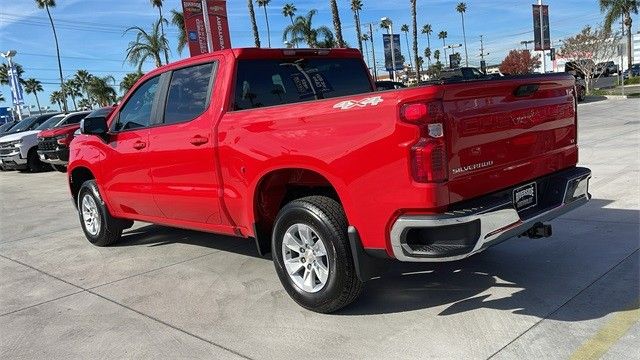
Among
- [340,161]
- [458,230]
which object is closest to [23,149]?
[340,161]

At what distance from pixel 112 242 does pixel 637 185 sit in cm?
661

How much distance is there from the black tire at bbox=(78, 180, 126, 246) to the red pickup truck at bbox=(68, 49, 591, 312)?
3.01 ft

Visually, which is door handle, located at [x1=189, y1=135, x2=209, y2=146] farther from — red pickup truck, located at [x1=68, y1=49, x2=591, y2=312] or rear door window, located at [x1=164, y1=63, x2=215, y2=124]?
rear door window, located at [x1=164, y1=63, x2=215, y2=124]

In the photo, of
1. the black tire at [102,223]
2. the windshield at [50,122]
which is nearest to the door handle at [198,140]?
the black tire at [102,223]

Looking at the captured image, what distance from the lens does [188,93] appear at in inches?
207

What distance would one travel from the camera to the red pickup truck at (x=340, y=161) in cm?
352

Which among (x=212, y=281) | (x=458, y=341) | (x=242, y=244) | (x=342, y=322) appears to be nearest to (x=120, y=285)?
(x=212, y=281)

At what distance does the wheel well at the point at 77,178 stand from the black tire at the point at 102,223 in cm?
21

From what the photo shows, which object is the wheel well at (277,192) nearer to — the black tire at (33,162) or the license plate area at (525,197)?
the license plate area at (525,197)

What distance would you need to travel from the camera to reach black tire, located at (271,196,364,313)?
3.94 meters

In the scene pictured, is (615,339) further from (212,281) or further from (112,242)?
(112,242)

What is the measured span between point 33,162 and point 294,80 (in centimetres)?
1629

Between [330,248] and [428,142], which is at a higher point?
[428,142]

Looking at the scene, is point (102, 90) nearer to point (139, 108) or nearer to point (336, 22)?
point (336, 22)
